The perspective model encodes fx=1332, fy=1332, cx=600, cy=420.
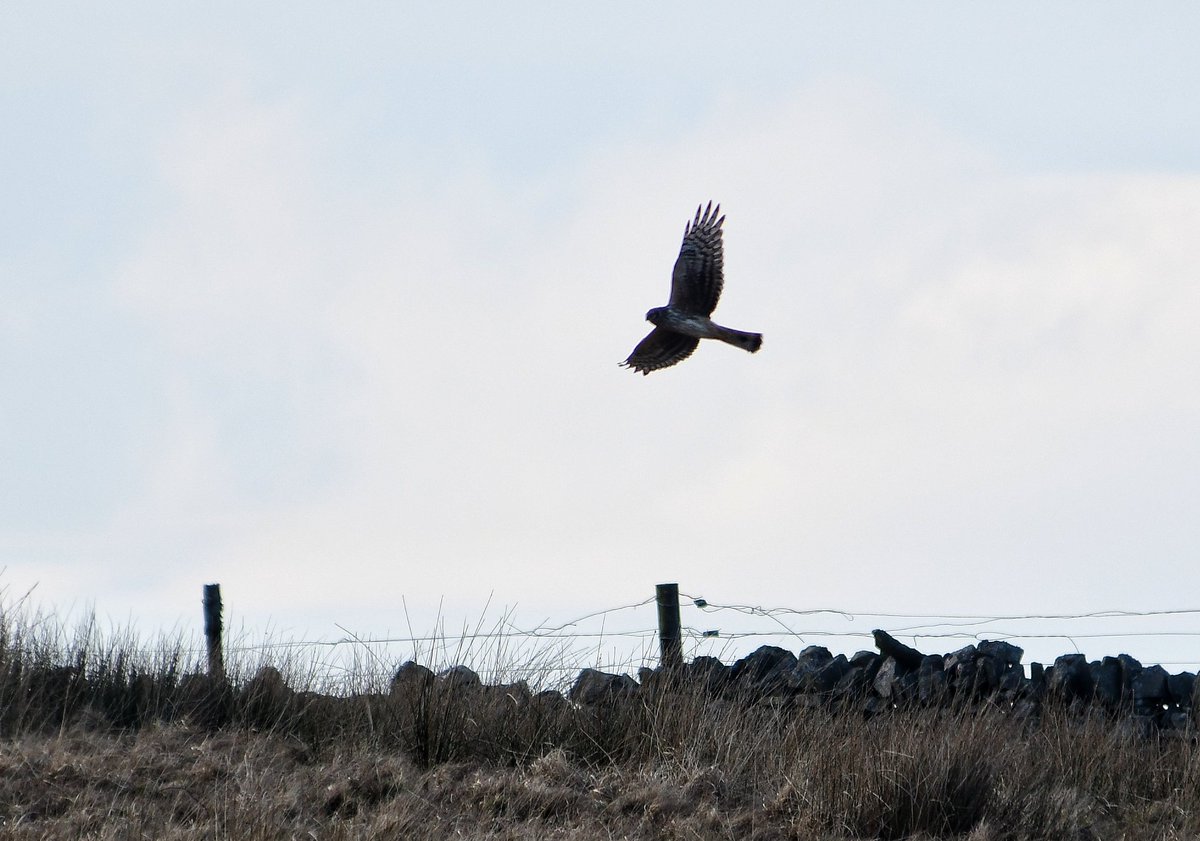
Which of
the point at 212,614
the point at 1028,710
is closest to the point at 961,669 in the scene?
the point at 1028,710

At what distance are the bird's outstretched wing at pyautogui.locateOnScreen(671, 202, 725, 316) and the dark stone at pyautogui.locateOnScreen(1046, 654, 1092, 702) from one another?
141 inches

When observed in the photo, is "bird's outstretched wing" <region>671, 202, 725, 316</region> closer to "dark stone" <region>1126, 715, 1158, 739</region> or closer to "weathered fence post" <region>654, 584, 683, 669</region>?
"weathered fence post" <region>654, 584, 683, 669</region>

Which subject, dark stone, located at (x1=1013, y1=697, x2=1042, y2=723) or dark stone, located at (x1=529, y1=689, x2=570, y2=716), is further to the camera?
dark stone, located at (x1=1013, y1=697, x2=1042, y2=723)

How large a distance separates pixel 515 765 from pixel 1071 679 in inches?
162

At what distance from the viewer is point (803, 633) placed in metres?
10.5

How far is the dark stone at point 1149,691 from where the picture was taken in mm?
9117

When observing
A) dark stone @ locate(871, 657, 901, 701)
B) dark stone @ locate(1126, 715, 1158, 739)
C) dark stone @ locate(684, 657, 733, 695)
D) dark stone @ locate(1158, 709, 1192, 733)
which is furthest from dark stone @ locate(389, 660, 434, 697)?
dark stone @ locate(1158, 709, 1192, 733)

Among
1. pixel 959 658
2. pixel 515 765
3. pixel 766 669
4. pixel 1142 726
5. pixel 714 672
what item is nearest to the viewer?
pixel 515 765

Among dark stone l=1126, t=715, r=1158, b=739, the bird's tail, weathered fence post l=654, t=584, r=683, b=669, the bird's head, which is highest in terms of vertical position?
the bird's head

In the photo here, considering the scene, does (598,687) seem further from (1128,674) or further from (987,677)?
(1128,674)

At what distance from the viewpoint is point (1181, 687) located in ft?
29.9

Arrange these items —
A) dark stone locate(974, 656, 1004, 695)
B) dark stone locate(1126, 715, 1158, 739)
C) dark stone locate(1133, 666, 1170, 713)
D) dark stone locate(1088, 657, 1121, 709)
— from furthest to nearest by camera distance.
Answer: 1. dark stone locate(974, 656, 1004, 695)
2. dark stone locate(1088, 657, 1121, 709)
3. dark stone locate(1133, 666, 1170, 713)
4. dark stone locate(1126, 715, 1158, 739)

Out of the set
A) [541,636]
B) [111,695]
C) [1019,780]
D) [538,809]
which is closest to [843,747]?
[1019,780]

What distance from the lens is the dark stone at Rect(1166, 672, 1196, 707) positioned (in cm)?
909
